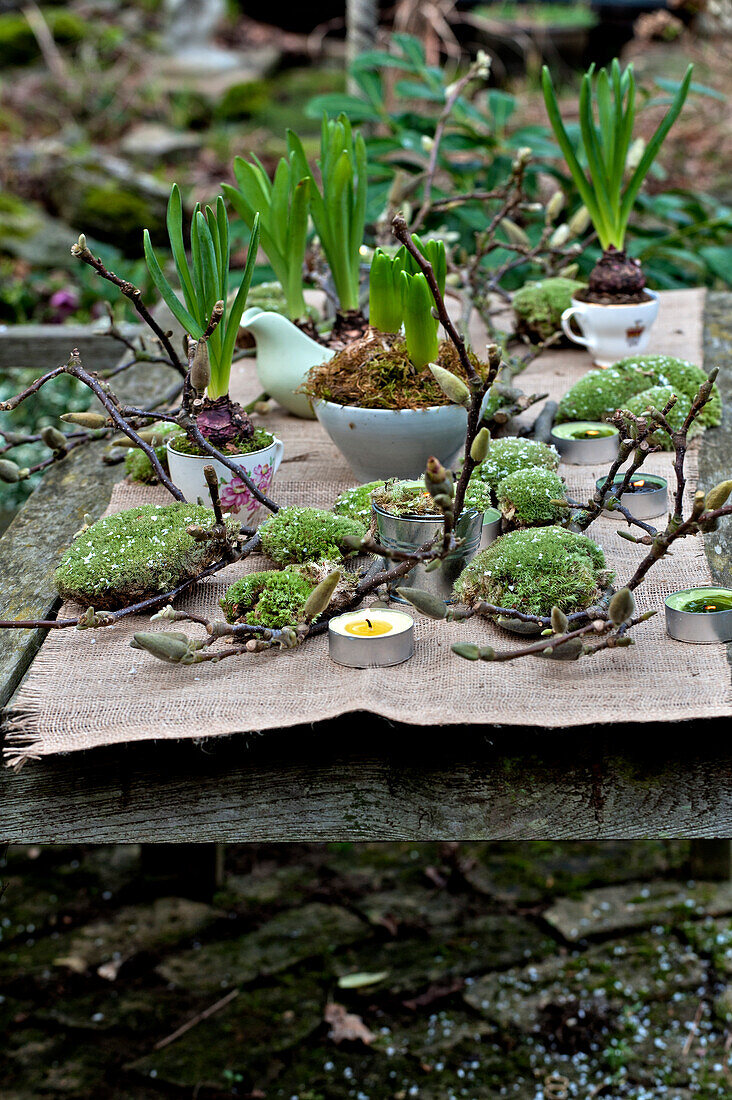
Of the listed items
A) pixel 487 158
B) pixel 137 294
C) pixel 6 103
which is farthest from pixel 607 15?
pixel 137 294

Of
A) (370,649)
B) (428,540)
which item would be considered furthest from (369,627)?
(428,540)

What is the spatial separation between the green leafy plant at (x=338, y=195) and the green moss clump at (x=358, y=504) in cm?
50

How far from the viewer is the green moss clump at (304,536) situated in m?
1.24

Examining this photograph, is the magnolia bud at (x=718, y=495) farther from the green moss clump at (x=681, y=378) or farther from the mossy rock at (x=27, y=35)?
the mossy rock at (x=27, y=35)

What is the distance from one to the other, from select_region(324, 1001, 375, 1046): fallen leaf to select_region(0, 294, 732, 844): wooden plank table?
3.69 ft

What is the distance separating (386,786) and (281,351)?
3.11 feet

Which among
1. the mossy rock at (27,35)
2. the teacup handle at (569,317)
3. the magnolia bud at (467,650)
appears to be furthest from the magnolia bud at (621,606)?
the mossy rock at (27,35)

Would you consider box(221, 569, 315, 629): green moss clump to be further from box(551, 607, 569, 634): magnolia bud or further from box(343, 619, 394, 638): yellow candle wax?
box(551, 607, 569, 634): magnolia bud

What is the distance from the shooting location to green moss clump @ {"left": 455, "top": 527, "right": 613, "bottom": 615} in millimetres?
1087

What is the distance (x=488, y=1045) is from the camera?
190cm

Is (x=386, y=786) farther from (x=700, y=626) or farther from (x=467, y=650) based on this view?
(x=700, y=626)

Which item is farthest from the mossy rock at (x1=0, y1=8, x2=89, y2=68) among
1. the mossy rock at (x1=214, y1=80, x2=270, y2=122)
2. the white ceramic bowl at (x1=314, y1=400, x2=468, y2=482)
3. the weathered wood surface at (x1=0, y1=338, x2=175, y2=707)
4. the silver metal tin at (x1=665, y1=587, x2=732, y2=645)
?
the silver metal tin at (x1=665, y1=587, x2=732, y2=645)

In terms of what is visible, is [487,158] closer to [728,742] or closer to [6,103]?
[728,742]

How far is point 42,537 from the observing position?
1.46 meters
